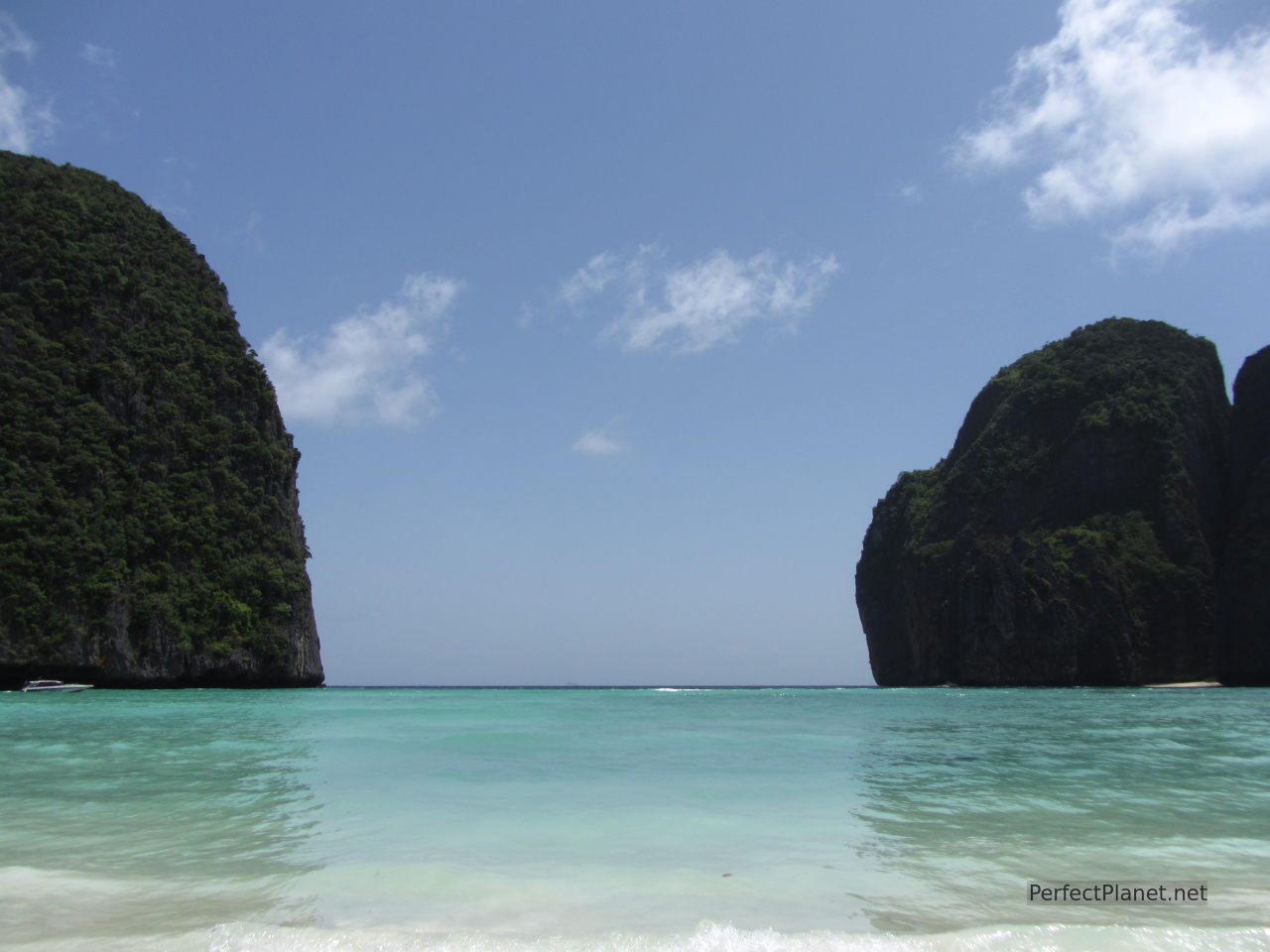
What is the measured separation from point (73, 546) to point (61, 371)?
11.8 metres

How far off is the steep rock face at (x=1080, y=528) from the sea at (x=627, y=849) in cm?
5691

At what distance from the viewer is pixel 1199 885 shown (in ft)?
16.8

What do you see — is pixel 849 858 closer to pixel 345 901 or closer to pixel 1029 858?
pixel 1029 858

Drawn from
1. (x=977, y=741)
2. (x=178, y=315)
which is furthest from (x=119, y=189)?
(x=977, y=741)

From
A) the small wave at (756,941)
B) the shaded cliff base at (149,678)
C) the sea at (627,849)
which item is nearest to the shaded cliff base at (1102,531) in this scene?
the shaded cliff base at (149,678)

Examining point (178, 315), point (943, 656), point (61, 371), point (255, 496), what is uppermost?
point (178, 315)

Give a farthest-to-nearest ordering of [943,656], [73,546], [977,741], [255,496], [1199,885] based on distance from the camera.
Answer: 1. [943,656]
2. [255,496]
3. [73,546]
4. [977,741]
5. [1199,885]

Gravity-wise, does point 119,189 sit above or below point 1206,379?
above

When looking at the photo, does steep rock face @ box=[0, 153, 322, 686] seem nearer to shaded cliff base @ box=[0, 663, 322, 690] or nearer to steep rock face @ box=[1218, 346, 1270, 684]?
shaded cliff base @ box=[0, 663, 322, 690]

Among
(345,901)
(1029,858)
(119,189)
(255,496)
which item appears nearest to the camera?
(345,901)

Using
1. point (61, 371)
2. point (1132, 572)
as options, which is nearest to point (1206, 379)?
point (1132, 572)

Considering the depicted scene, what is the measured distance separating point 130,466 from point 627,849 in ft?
173

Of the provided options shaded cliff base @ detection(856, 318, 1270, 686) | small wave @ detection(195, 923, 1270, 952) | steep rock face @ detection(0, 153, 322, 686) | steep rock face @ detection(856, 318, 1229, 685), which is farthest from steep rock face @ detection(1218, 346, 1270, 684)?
small wave @ detection(195, 923, 1270, 952)

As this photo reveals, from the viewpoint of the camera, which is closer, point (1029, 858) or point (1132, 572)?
point (1029, 858)
